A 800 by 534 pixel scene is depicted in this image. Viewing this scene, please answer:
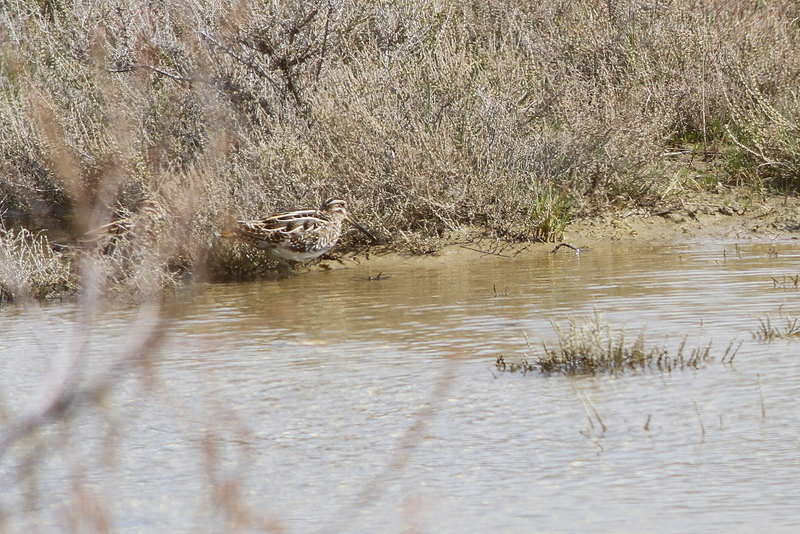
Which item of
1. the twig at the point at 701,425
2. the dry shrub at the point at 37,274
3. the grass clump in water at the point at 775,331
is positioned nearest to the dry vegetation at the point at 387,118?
the dry shrub at the point at 37,274

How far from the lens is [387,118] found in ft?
32.4

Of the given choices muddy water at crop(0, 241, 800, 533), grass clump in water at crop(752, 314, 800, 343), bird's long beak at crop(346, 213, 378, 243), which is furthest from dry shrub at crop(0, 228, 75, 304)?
grass clump in water at crop(752, 314, 800, 343)

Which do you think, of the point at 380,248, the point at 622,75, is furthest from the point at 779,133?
the point at 380,248

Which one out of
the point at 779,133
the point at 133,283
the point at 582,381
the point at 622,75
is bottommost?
the point at 582,381

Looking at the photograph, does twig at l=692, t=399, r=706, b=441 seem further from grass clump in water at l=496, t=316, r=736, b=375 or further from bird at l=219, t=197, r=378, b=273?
bird at l=219, t=197, r=378, b=273

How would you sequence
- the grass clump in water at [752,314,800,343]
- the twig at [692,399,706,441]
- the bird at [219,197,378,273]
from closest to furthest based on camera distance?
the twig at [692,399,706,441] < the grass clump in water at [752,314,800,343] < the bird at [219,197,378,273]

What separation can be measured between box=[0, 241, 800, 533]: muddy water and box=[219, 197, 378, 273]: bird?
26.6 inches

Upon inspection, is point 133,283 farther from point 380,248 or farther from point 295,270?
point 380,248

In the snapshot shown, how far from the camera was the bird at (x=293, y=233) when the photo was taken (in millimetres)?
9102

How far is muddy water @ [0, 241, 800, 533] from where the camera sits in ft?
13.3

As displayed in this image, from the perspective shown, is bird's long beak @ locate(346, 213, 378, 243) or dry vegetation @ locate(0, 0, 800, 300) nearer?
bird's long beak @ locate(346, 213, 378, 243)

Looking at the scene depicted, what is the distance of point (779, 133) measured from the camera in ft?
35.4

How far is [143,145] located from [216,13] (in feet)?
4.73

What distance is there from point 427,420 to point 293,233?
21.9 feet
